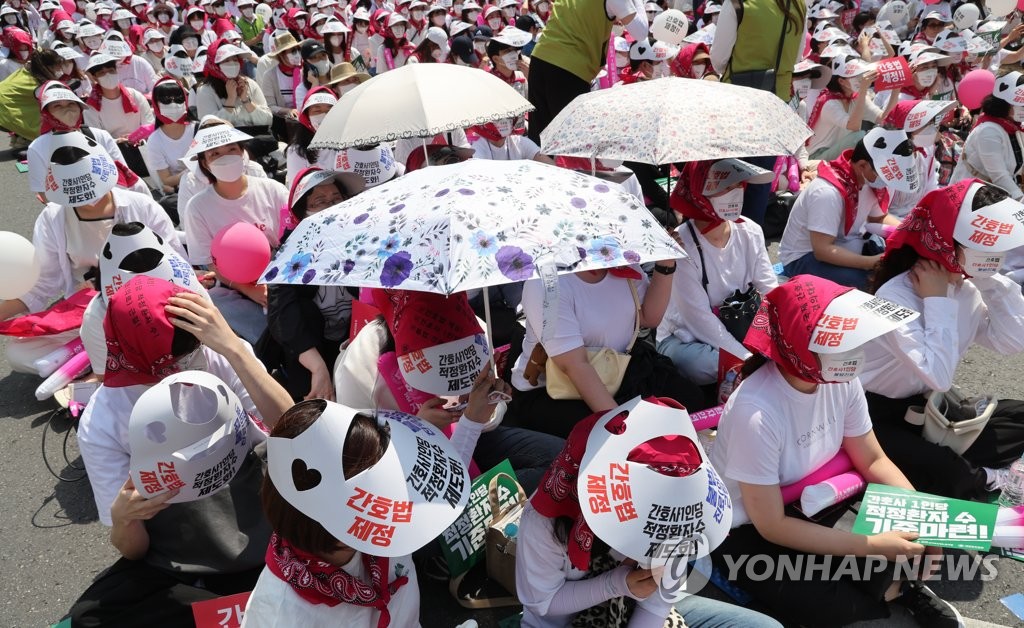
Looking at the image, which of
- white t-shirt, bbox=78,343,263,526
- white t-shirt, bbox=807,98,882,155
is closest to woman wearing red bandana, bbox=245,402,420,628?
white t-shirt, bbox=78,343,263,526

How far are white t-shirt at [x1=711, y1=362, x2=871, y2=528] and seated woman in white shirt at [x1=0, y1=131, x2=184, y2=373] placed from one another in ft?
12.1

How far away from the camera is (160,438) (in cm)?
222

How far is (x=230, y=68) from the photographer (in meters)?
7.85

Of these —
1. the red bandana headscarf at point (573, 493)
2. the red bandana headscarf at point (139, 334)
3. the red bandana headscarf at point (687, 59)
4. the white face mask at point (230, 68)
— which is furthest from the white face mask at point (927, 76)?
the red bandana headscarf at point (139, 334)

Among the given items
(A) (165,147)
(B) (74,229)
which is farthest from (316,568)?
(A) (165,147)

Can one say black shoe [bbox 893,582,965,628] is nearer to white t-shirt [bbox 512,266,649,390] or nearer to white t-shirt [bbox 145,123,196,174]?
white t-shirt [bbox 512,266,649,390]

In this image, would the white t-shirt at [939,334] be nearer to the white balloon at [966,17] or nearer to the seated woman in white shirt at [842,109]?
the seated woman in white shirt at [842,109]

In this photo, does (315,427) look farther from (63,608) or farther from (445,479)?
(63,608)

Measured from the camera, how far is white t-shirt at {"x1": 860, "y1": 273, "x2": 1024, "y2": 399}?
3.38m

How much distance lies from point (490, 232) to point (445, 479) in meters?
0.73

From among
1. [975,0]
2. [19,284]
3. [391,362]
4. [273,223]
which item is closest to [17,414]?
[19,284]

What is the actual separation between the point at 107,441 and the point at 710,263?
9.98 feet

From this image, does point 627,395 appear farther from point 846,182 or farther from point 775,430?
point 846,182

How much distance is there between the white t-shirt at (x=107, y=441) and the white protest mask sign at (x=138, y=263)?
0.53 meters
